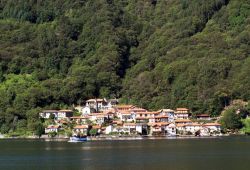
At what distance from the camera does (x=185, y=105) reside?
12912 centimetres

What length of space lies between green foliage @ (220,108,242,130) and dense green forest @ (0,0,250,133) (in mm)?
9296

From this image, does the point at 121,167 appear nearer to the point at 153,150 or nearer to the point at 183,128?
the point at 153,150

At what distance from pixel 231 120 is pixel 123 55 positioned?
59.5 meters

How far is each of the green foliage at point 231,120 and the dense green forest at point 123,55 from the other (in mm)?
9296

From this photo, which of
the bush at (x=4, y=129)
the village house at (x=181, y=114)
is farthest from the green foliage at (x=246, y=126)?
the bush at (x=4, y=129)

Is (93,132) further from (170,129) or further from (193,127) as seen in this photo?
(193,127)

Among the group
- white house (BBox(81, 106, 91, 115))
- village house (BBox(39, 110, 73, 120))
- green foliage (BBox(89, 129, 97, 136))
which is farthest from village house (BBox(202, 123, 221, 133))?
village house (BBox(39, 110, 73, 120))

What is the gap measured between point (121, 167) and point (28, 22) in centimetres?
13686

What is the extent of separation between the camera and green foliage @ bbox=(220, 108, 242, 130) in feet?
372

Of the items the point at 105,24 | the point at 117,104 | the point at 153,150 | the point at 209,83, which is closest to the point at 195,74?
the point at 209,83

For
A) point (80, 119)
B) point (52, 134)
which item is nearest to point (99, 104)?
point (80, 119)

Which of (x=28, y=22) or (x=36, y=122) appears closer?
(x=36, y=122)

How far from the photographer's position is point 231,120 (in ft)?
372

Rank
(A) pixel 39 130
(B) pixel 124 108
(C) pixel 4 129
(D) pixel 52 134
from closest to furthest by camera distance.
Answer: (D) pixel 52 134
(A) pixel 39 130
(C) pixel 4 129
(B) pixel 124 108
